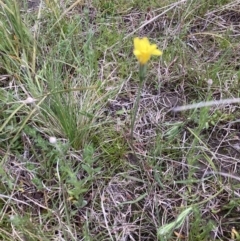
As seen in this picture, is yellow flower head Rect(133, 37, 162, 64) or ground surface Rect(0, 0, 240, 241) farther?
ground surface Rect(0, 0, 240, 241)

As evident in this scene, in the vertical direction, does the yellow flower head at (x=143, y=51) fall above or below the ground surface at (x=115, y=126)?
above

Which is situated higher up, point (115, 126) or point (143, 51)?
point (143, 51)

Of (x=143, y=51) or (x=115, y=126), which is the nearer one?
(x=143, y=51)

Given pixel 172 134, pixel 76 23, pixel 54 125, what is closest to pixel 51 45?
pixel 76 23

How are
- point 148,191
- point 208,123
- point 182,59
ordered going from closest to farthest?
point 148,191, point 208,123, point 182,59

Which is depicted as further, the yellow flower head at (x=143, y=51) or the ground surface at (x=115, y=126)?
the ground surface at (x=115, y=126)

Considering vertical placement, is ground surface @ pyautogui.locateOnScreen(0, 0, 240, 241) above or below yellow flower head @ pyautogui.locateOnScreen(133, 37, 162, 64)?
below

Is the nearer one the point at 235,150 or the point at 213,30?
the point at 235,150

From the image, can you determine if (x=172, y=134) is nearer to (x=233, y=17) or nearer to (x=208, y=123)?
(x=208, y=123)
